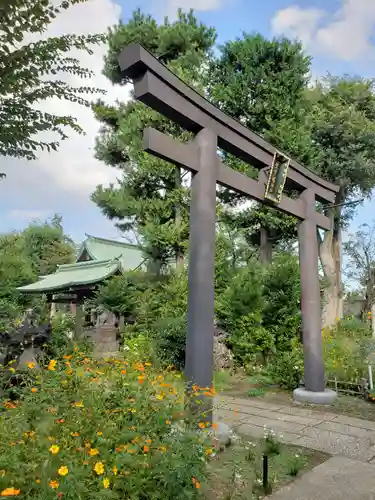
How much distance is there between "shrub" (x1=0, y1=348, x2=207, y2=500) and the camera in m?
1.92

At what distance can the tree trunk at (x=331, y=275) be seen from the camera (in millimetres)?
16828

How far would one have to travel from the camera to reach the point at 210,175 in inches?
174

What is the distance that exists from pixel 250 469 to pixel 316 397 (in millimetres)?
3113

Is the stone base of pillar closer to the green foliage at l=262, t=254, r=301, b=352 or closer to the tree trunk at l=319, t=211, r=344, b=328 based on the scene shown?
the green foliage at l=262, t=254, r=301, b=352

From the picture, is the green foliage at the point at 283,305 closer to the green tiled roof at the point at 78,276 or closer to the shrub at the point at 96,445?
the shrub at the point at 96,445

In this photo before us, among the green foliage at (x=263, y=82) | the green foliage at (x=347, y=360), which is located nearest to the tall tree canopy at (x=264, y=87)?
the green foliage at (x=263, y=82)

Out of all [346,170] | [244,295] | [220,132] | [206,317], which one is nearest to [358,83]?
[346,170]

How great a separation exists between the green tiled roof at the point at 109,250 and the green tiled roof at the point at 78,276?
2488 millimetres

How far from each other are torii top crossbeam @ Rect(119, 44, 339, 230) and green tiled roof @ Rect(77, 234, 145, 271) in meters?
14.7

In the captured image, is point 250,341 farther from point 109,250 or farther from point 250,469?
point 109,250

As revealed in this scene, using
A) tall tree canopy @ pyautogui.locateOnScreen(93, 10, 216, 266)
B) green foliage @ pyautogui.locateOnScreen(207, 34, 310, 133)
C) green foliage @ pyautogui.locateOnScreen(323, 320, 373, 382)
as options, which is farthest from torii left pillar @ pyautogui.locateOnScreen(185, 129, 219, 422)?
green foliage @ pyautogui.locateOnScreen(207, 34, 310, 133)

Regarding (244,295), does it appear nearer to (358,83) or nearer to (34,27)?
(34,27)

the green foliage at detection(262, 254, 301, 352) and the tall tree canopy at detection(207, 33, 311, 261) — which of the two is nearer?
the green foliage at detection(262, 254, 301, 352)

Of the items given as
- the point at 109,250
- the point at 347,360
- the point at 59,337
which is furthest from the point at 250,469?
the point at 109,250
